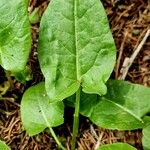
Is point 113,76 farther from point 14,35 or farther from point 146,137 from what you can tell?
point 14,35

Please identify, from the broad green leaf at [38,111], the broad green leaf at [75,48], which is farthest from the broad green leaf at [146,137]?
the broad green leaf at [38,111]

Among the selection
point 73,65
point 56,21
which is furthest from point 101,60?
point 56,21

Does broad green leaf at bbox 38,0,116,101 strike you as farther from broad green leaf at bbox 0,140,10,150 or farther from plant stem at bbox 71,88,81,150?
broad green leaf at bbox 0,140,10,150

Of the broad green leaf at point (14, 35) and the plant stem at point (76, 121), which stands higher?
the broad green leaf at point (14, 35)

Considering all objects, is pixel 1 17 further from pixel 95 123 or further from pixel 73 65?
pixel 95 123

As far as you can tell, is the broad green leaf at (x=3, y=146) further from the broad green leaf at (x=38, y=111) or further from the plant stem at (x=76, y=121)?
the plant stem at (x=76, y=121)

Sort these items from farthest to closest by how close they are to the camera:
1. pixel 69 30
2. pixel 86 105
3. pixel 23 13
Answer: pixel 86 105 < pixel 69 30 < pixel 23 13

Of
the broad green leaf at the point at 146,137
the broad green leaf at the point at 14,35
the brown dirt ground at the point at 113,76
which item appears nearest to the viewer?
the broad green leaf at the point at 14,35
